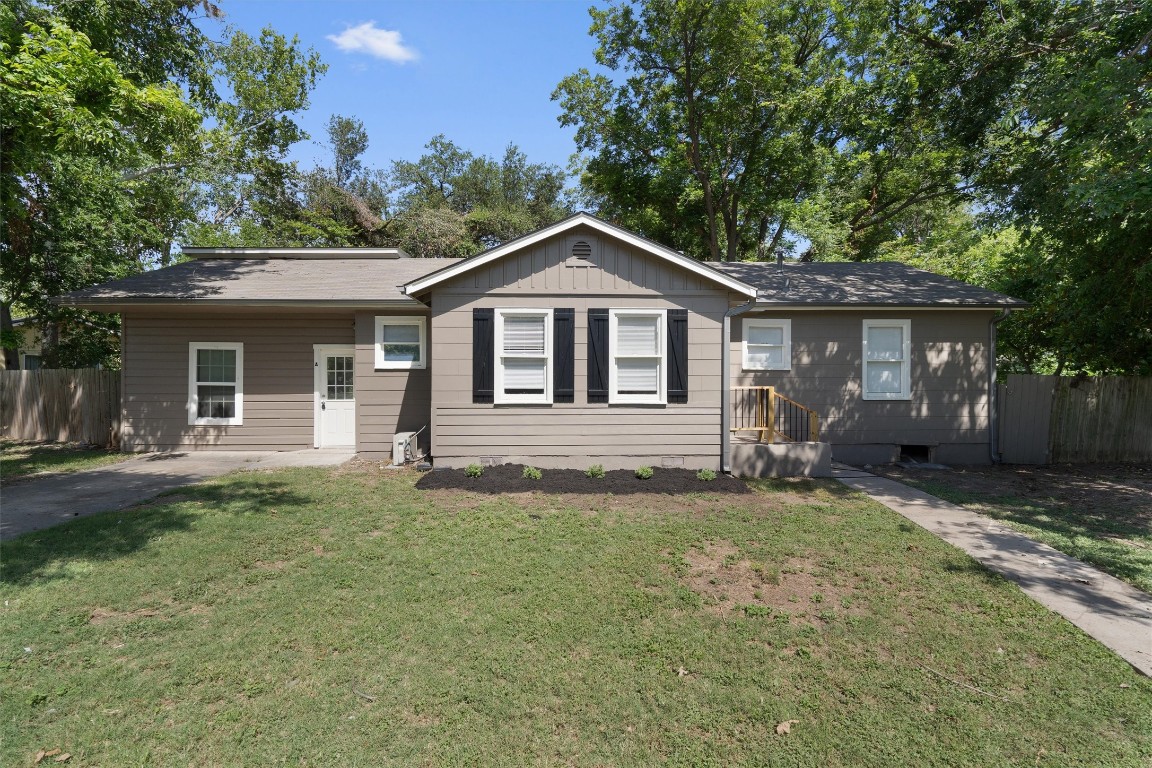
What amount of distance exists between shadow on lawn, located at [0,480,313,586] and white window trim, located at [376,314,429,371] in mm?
2947

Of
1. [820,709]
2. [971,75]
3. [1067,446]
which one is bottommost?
[820,709]

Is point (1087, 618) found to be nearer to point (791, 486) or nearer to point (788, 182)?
point (791, 486)

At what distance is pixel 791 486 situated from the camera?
8.06 m

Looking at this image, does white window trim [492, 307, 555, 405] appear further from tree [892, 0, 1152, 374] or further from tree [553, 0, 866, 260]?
tree [553, 0, 866, 260]

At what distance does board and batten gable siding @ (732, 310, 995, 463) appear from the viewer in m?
10.4

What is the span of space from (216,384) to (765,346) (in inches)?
435

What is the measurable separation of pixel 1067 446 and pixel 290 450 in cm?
1561

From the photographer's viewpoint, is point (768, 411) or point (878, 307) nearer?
point (768, 411)

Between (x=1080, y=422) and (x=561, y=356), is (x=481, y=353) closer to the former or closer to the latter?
(x=561, y=356)

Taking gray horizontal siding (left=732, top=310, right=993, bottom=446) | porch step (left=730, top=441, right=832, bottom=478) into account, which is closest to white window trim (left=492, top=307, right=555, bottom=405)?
porch step (left=730, top=441, right=832, bottom=478)

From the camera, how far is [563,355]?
27.6 feet

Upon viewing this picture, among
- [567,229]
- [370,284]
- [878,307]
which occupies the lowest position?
[878,307]

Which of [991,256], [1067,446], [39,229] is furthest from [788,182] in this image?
[39,229]

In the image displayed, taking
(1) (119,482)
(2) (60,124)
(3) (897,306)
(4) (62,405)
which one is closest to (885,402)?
(3) (897,306)
